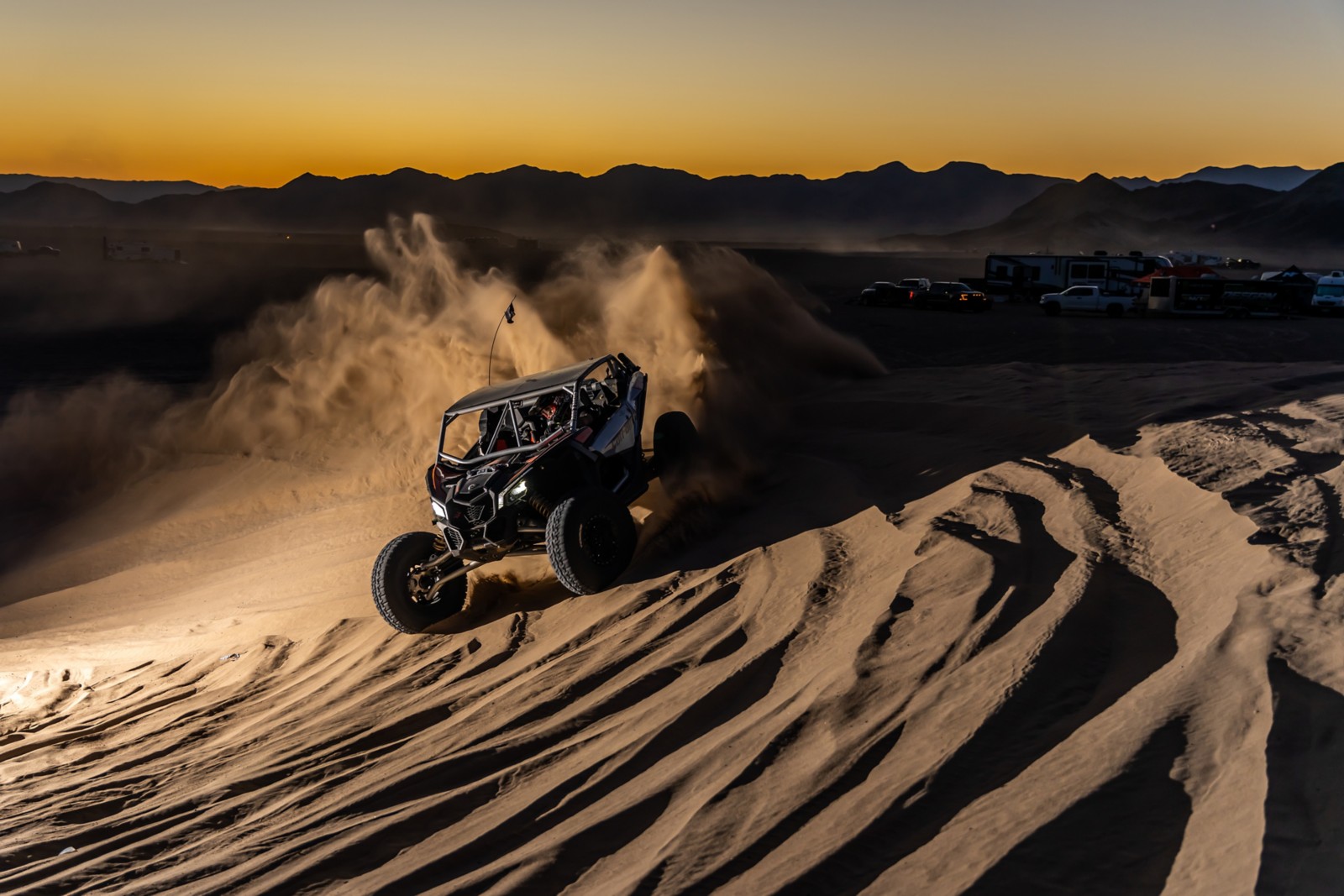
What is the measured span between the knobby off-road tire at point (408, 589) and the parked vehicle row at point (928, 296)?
31247 millimetres

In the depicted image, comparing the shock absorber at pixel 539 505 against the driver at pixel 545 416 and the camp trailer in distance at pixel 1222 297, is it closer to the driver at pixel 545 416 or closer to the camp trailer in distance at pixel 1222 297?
the driver at pixel 545 416

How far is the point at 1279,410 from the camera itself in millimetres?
12109

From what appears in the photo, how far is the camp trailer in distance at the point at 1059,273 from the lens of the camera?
4034 centimetres

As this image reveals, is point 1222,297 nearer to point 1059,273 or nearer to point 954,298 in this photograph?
point 954,298

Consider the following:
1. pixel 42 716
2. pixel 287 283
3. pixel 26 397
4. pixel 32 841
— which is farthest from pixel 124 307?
pixel 32 841

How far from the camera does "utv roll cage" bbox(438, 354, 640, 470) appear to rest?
32.3 feet

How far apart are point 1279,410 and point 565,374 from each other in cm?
772

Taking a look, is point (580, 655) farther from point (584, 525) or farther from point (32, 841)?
point (32, 841)

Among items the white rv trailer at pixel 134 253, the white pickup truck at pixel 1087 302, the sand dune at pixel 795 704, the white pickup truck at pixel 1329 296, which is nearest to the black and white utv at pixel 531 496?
the sand dune at pixel 795 704

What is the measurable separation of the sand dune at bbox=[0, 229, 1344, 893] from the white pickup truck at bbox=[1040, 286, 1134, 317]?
24754mm

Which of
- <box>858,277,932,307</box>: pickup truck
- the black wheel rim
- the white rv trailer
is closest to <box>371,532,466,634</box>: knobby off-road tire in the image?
the black wheel rim

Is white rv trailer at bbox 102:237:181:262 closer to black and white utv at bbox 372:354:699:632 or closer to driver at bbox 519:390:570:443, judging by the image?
driver at bbox 519:390:570:443

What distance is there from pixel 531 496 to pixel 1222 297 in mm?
30542

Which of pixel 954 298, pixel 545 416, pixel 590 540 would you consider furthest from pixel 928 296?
pixel 590 540
